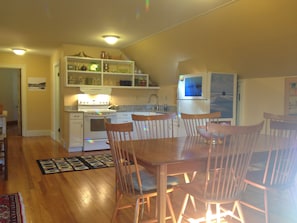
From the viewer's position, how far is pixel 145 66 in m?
6.43

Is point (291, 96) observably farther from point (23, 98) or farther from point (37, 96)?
point (23, 98)

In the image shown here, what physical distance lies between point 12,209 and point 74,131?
2.93 metres

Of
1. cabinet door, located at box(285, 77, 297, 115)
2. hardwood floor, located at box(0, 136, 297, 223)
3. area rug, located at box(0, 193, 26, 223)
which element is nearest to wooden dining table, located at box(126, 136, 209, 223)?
hardwood floor, located at box(0, 136, 297, 223)

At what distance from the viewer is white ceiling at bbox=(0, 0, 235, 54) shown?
3385 millimetres

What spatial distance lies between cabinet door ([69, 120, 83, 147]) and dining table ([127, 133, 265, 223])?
11.3 feet

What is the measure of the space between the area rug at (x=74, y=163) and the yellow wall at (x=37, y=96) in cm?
334

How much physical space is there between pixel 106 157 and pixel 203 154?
3.29 meters

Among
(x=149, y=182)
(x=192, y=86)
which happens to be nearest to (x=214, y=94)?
(x=192, y=86)

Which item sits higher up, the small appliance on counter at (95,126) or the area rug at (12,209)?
the small appliance on counter at (95,126)

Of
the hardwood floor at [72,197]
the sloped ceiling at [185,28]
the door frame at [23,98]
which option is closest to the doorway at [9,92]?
the door frame at [23,98]

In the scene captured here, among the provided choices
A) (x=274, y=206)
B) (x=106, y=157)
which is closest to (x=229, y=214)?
(x=274, y=206)

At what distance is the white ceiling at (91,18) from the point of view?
3385mm

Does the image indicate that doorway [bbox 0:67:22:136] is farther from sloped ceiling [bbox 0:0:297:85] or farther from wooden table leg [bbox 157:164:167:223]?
wooden table leg [bbox 157:164:167:223]

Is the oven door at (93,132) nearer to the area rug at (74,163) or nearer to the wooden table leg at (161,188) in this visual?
the area rug at (74,163)
